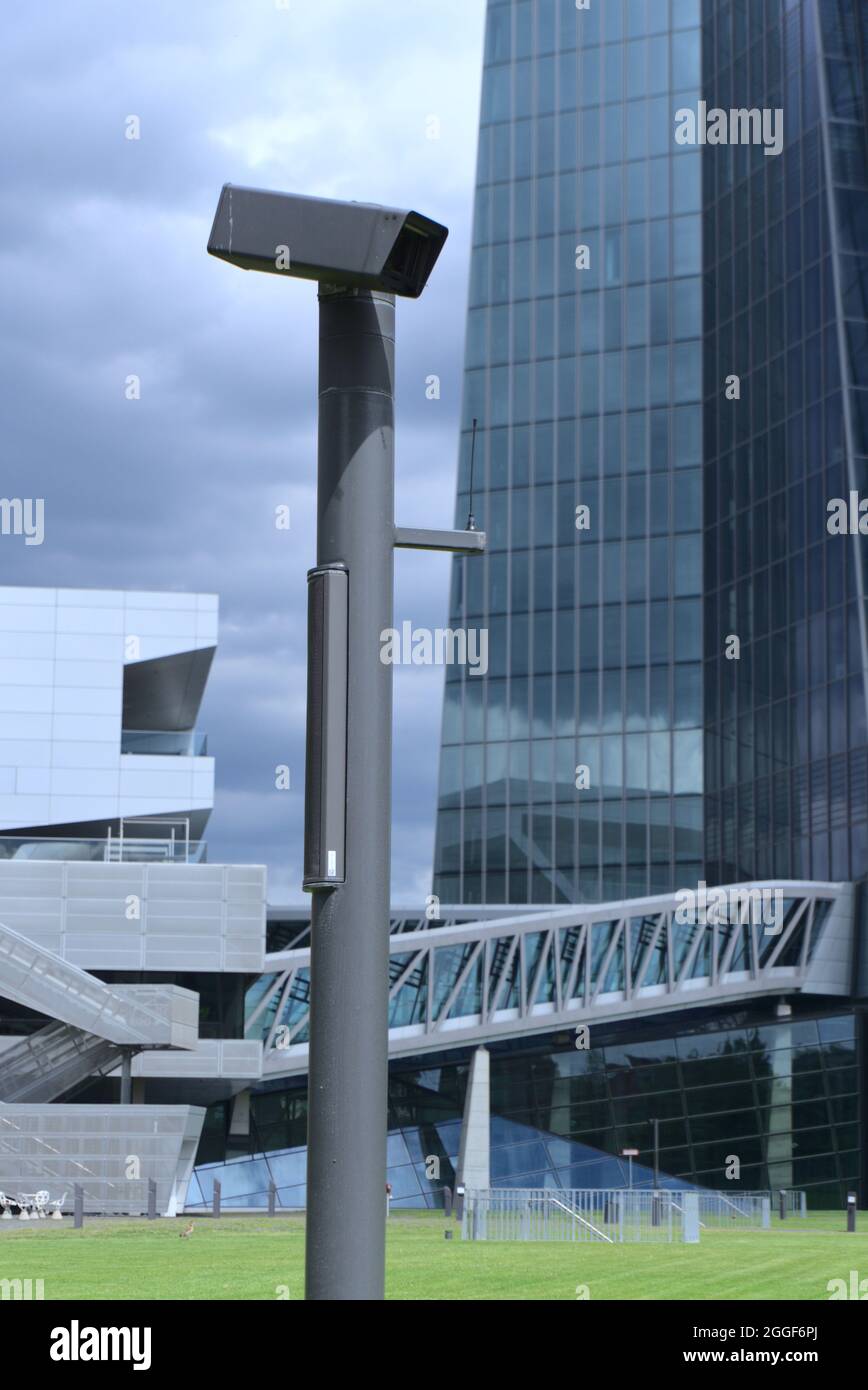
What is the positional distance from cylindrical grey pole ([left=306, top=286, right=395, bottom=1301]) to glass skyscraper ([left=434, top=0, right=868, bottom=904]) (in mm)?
67781

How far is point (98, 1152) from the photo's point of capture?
49156 millimetres

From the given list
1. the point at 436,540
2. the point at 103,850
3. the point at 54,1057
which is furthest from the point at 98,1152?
the point at 436,540

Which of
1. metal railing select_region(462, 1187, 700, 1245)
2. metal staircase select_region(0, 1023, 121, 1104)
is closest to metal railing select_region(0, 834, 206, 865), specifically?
metal staircase select_region(0, 1023, 121, 1104)

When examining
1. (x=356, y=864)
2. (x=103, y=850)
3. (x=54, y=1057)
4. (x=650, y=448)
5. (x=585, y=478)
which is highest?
(x=650, y=448)

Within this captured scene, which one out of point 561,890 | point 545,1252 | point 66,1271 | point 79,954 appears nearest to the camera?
→ point 66,1271

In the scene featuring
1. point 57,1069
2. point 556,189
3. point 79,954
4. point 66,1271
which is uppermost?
point 556,189

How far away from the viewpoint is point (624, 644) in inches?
3287

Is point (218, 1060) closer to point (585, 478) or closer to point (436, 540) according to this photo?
point (585, 478)

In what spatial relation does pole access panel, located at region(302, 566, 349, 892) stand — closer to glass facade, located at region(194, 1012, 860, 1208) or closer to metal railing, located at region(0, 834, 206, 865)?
metal railing, located at region(0, 834, 206, 865)

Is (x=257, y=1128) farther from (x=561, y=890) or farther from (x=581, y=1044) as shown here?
(x=561, y=890)

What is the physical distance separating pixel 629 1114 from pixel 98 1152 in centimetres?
2576

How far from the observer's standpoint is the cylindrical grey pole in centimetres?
449
